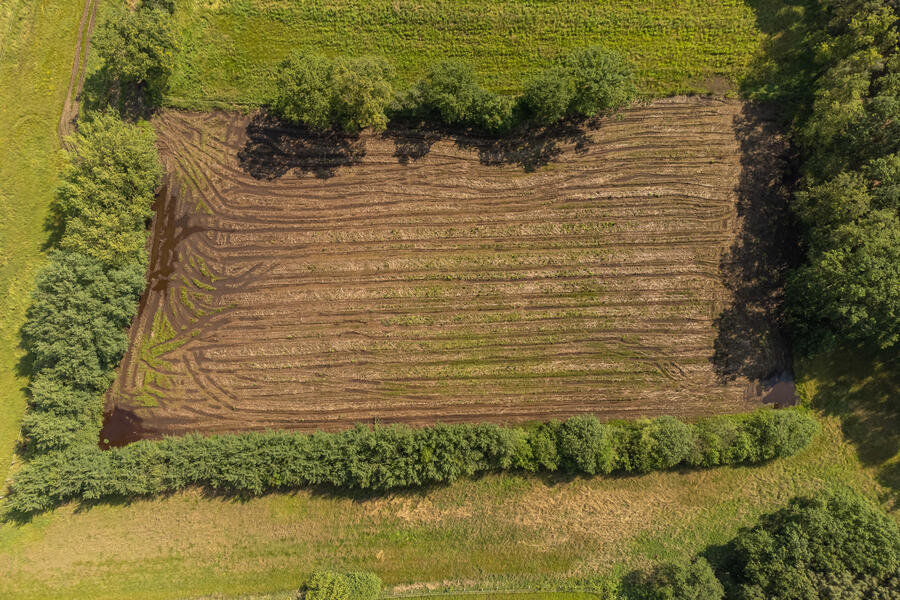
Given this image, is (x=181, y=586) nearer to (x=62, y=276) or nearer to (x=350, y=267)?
(x=62, y=276)

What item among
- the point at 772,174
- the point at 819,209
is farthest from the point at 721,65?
the point at 819,209

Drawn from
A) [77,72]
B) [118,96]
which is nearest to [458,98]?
[118,96]

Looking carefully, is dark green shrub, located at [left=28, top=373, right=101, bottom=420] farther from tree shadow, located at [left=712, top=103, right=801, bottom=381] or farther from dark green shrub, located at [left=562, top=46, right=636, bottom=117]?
tree shadow, located at [left=712, top=103, right=801, bottom=381]

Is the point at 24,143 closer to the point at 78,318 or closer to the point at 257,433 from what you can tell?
the point at 78,318

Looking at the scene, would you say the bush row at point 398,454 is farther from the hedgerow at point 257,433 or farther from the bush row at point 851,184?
the bush row at point 851,184

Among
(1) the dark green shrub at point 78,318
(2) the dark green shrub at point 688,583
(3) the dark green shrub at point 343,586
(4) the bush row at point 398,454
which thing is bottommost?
(3) the dark green shrub at point 343,586

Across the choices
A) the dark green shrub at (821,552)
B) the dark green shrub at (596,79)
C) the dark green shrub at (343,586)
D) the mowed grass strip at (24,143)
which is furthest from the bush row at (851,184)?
the mowed grass strip at (24,143)

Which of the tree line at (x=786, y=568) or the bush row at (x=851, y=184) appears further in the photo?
the bush row at (x=851, y=184)

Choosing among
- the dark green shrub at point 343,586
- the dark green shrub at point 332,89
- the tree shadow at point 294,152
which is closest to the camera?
the dark green shrub at point 343,586
